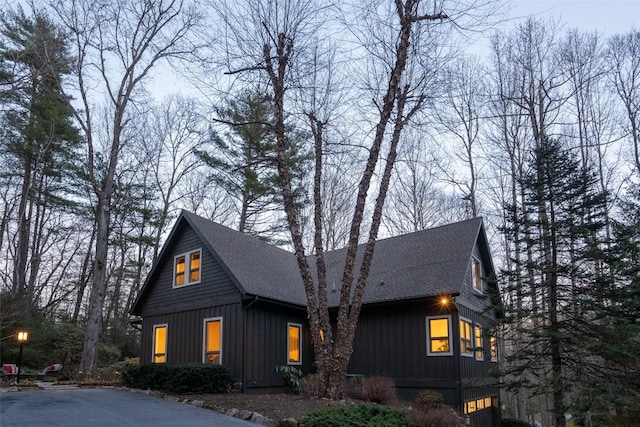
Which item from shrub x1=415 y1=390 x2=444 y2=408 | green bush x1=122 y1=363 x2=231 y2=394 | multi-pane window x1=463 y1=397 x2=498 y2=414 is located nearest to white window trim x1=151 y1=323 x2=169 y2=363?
green bush x1=122 y1=363 x2=231 y2=394

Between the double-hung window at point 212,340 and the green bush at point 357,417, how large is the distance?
6095 mm

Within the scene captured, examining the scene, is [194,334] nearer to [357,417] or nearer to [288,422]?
[288,422]

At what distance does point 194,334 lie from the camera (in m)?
14.3

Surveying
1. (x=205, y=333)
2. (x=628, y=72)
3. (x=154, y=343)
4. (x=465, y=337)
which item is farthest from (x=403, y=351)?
(x=628, y=72)

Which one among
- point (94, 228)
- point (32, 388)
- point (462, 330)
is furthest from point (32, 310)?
point (462, 330)

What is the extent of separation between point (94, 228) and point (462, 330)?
2006cm

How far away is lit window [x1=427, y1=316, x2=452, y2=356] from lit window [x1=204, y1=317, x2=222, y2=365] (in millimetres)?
5865

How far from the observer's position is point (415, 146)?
23.4 m

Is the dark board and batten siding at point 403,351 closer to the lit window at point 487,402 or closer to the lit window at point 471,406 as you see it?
the lit window at point 471,406

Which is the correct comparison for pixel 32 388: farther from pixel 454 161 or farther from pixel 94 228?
pixel 454 161

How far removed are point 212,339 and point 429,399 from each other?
6294 mm

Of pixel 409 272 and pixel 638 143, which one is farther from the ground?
pixel 638 143

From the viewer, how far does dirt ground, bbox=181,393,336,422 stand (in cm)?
866

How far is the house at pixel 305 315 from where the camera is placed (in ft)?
42.5
